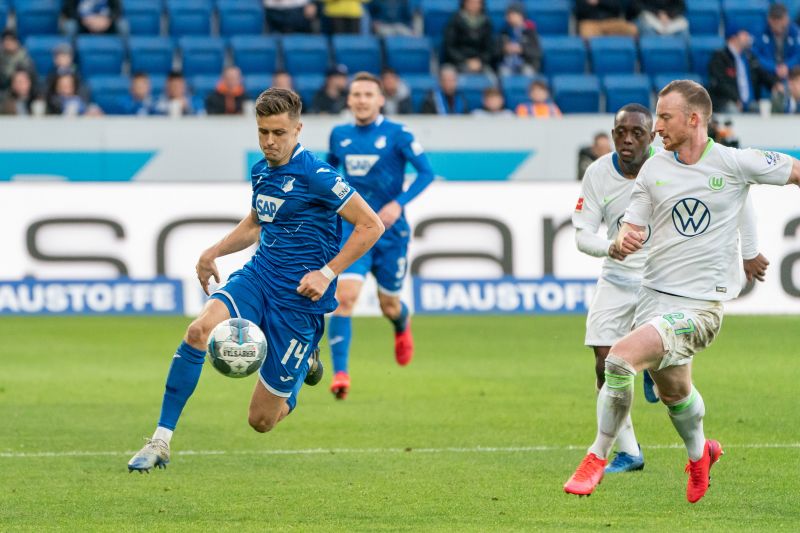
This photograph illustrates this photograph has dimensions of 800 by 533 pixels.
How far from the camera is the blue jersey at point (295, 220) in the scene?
762cm

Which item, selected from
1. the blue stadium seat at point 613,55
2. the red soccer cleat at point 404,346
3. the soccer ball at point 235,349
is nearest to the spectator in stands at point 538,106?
the blue stadium seat at point 613,55

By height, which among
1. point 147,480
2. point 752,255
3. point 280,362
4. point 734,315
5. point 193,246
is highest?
point 752,255

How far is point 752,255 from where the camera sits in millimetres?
7410

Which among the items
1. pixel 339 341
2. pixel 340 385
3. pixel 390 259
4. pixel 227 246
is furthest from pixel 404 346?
pixel 227 246

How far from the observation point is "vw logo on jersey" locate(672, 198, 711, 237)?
7137mm

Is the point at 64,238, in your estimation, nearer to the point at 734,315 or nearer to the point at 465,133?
the point at 465,133

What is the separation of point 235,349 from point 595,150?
11.5 m

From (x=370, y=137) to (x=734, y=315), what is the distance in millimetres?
6262

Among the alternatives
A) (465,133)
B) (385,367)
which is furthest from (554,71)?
(385,367)

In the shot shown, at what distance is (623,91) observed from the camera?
823 inches

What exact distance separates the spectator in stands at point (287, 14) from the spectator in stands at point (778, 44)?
6.31m

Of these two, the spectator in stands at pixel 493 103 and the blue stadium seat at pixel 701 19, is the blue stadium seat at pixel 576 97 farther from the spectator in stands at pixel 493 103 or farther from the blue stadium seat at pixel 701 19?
the blue stadium seat at pixel 701 19

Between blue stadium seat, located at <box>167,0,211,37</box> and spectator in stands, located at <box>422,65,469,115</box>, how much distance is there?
3.63 m

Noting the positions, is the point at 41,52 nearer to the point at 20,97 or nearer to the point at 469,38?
the point at 20,97
